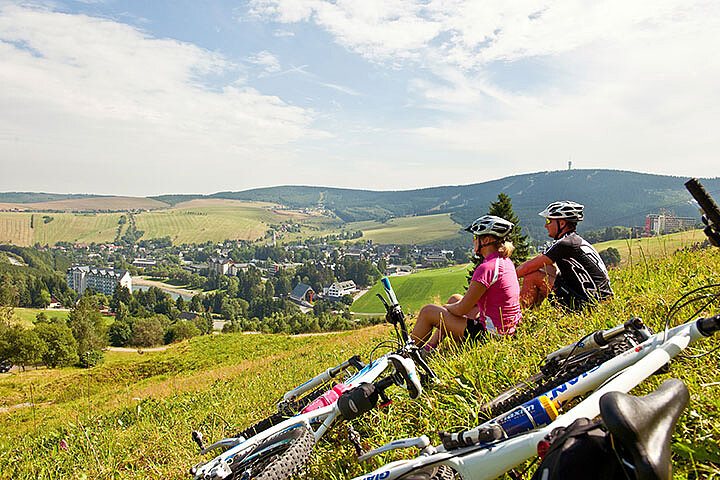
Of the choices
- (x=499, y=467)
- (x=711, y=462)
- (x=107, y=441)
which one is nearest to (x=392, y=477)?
(x=499, y=467)

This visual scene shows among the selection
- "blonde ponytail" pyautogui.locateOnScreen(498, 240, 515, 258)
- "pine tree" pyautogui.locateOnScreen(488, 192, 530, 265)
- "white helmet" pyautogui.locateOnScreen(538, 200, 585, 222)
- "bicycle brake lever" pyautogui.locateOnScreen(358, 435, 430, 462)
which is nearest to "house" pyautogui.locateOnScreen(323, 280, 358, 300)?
"pine tree" pyautogui.locateOnScreen(488, 192, 530, 265)

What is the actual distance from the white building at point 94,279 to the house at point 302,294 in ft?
194

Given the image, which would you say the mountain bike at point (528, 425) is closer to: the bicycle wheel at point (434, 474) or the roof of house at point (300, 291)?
the bicycle wheel at point (434, 474)

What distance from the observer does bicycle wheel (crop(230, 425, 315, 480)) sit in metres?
2.74

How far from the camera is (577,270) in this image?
17.2 ft

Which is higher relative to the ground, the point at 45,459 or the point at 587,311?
the point at 587,311

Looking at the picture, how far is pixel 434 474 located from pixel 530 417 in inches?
23.7

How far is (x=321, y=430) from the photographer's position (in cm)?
310

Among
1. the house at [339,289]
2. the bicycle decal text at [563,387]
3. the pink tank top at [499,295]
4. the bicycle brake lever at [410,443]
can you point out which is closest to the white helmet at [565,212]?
the pink tank top at [499,295]

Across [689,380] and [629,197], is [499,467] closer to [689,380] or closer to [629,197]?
[689,380]

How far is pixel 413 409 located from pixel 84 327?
67.2 metres

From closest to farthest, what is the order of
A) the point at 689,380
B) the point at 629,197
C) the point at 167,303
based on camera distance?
the point at 689,380 → the point at 167,303 → the point at 629,197

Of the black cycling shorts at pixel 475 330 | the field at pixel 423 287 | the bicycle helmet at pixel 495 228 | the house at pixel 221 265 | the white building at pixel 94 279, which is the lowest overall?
the white building at pixel 94 279

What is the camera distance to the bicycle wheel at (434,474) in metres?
2.10
